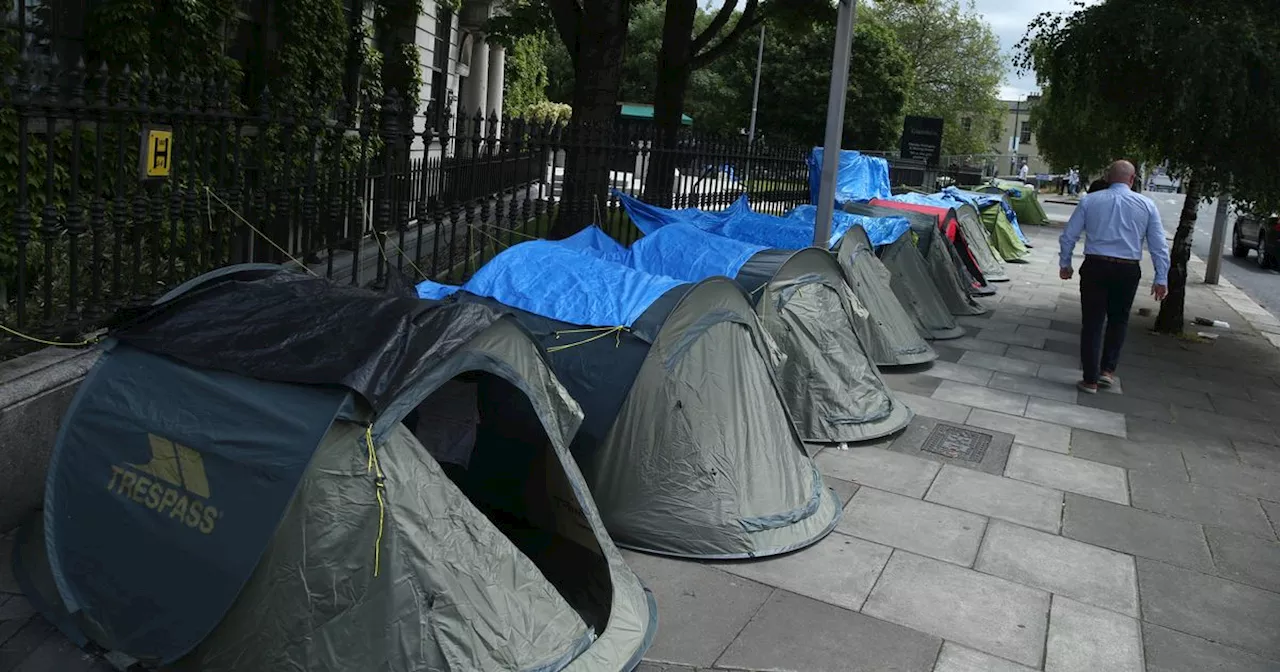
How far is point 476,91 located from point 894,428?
1631cm

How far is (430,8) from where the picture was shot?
1677 centimetres

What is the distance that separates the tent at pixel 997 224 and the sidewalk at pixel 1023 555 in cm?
866

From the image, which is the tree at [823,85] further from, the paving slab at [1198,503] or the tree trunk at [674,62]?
the paving slab at [1198,503]

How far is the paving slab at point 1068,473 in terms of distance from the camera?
6.04 m

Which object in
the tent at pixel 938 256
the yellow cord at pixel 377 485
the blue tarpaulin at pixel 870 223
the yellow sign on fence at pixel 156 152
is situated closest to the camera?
the yellow cord at pixel 377 485

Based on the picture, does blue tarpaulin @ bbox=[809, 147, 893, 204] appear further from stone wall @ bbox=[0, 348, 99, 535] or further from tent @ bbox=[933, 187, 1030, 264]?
stone wall @ bbox=[0, 348, 99, 535]

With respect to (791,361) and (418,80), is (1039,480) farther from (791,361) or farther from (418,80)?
(418,80)

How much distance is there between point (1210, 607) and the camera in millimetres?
4543

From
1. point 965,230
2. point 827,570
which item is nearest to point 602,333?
point 827,570

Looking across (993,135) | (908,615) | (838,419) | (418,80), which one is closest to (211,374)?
(908,615)

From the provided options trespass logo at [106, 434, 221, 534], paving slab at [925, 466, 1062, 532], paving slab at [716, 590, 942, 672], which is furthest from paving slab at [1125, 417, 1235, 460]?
trespass logo at [106, 434, 221, 534]

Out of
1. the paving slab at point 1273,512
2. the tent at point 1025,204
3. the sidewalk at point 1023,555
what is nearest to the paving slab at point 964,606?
the sidewalk at point 1023,555

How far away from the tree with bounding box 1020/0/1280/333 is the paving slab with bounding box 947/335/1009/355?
2.51 meters

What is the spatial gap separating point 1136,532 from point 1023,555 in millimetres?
884
